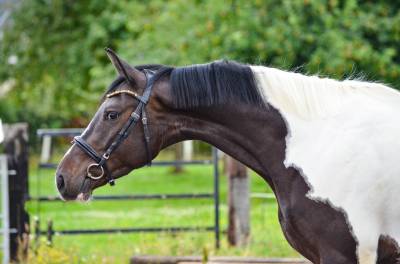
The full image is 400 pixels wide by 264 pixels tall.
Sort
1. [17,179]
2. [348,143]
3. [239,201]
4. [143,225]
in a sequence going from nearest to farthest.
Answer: [348,143] < [17,179] < [239,201] < [143,225]

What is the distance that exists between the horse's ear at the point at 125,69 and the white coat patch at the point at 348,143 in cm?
66

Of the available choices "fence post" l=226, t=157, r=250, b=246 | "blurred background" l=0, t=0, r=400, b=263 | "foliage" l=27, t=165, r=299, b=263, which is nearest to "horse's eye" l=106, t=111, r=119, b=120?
"blurred background" l=0, t=0, r=400, b=263

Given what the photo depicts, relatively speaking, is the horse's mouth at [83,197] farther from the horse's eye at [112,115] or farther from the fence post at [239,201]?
the fence post at [239,201]

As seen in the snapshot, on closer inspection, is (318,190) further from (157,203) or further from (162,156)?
(162,156)

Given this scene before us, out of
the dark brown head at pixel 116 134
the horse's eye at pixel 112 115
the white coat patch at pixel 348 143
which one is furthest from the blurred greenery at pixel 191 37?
the horse's eye at pixel 112 115

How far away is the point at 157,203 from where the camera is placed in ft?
46.4

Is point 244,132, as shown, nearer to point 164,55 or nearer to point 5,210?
point 5,210

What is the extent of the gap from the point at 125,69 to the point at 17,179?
4154mm

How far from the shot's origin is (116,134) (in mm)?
4254

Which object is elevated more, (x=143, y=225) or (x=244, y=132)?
(x=244, y=132)

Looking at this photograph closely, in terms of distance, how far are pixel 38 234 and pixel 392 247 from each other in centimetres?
464

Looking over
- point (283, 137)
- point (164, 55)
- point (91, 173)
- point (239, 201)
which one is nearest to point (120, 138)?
point (91, 173)

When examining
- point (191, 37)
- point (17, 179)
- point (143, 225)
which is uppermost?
point (191, 37)

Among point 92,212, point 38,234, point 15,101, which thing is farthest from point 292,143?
point 15,101
